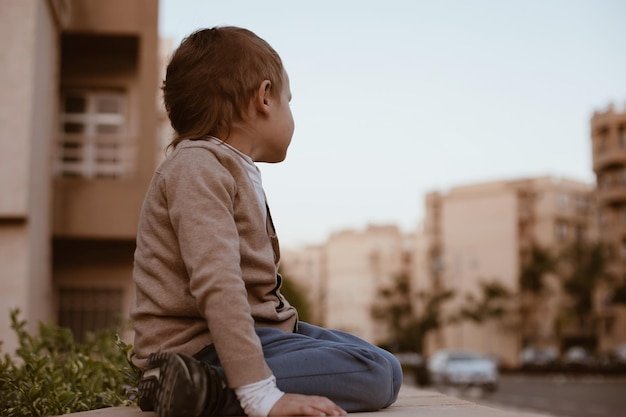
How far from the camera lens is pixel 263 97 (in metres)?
2.69

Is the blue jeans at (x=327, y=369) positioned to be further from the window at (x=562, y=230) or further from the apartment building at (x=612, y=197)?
the window at (x=562, y=230)

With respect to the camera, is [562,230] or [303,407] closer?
[303,407]

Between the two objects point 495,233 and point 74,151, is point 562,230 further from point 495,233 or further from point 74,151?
point 74,151

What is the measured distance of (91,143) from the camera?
1325 centimetres

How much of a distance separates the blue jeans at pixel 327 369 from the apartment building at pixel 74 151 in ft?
25.3

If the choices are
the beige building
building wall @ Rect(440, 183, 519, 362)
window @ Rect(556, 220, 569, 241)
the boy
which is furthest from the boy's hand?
the beige building

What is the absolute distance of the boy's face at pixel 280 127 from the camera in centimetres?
275

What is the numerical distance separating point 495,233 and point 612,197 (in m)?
13.4

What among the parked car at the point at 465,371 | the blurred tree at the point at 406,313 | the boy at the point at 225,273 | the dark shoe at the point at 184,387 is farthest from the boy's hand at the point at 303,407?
the blurred tree at the point at 406,313

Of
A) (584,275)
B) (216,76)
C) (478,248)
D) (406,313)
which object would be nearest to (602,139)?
(584,275)

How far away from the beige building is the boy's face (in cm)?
9701

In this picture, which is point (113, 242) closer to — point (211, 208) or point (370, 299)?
point (211, 208)

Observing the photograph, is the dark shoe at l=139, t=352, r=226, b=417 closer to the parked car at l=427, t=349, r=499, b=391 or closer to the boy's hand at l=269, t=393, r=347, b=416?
the boy's hand at l=269, t=393, r=347, b=416

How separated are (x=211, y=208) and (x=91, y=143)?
36.9 feet
